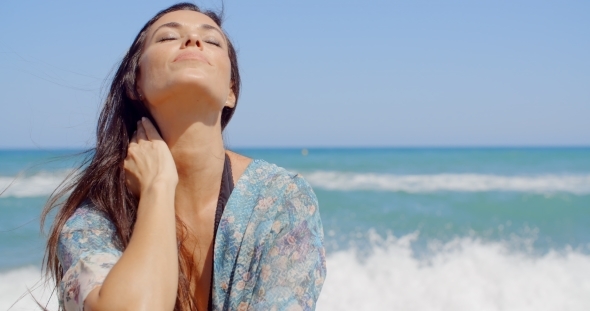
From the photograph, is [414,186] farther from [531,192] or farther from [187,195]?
[187,195]

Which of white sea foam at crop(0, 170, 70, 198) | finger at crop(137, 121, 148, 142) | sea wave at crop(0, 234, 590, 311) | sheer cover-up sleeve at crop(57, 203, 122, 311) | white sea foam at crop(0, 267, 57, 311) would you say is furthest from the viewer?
white sea foam at crop(0, 170, 70, 198)

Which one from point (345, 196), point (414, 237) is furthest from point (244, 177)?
point (345, 196)

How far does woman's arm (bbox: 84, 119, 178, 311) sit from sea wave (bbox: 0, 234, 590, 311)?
4.16 meters

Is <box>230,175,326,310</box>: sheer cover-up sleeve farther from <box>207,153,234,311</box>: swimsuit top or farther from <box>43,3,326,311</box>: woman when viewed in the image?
<box>207,153,234,311</box>: swimsuit top

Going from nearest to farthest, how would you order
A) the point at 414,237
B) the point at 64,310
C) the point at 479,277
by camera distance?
the point at 64,310 < the point at 479,277 < the point at 414,237

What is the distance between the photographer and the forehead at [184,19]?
263 centimetres

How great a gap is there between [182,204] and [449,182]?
18.4 metres

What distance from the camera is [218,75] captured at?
2492mm

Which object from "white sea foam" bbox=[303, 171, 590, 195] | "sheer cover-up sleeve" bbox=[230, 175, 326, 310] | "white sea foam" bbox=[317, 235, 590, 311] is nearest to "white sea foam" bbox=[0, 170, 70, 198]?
"white sea foam" bbox=[303, 171, 590, 195]

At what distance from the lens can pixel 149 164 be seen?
242cm

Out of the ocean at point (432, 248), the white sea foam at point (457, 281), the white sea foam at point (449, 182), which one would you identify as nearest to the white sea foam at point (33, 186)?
the ocean at point (432, 248)

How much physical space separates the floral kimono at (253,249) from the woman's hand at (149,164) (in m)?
0.19

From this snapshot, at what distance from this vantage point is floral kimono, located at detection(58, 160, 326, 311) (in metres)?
2.16

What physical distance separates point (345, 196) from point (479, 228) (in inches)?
212
